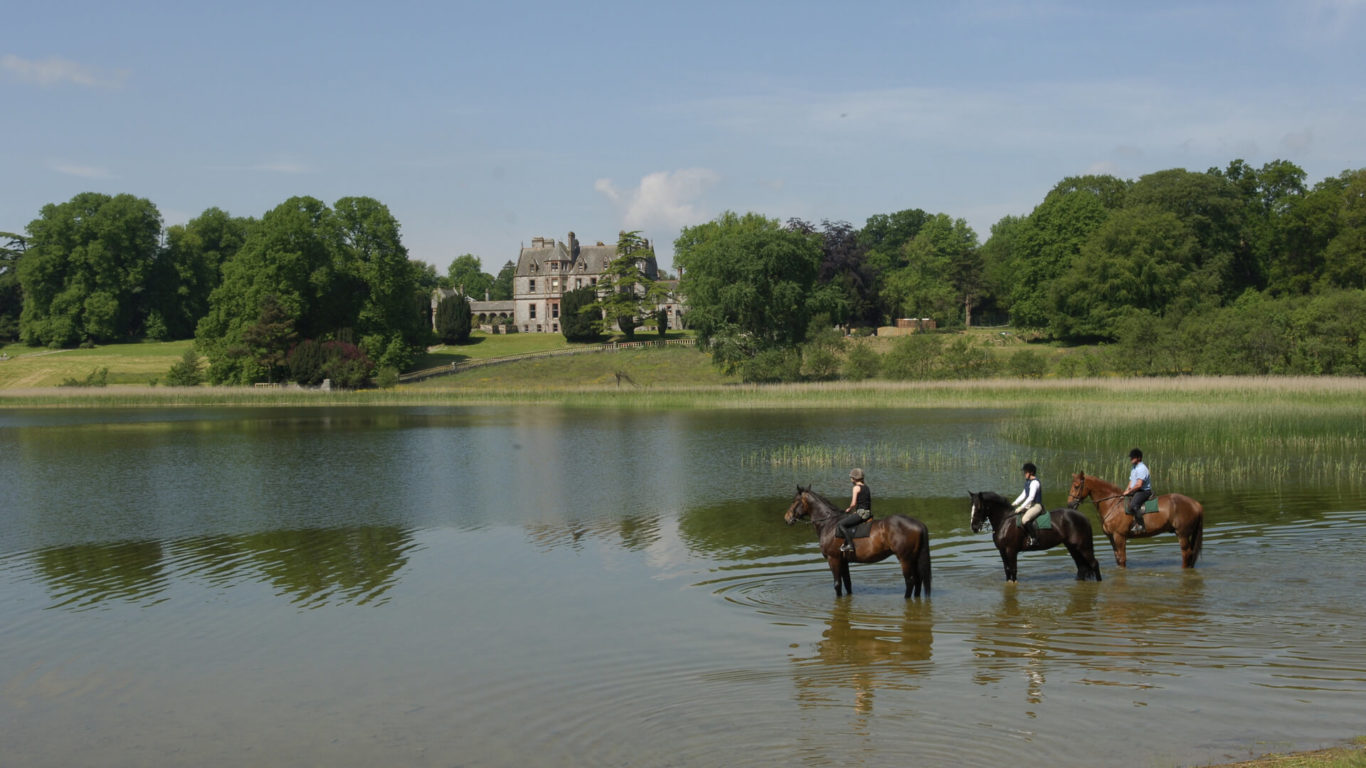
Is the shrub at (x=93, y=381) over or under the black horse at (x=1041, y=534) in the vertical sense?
over

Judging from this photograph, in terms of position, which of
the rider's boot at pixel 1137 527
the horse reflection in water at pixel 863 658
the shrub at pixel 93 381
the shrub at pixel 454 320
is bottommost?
the horse reflection in water at pixel 863 658

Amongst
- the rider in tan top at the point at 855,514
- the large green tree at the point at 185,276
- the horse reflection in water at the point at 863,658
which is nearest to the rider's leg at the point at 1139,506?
the horse reflection in water at the point at 863,658

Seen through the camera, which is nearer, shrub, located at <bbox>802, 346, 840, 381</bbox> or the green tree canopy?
shrub, located at <bbox>802, 346, 840, 381</bbox>

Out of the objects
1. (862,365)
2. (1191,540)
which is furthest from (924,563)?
(862,365)

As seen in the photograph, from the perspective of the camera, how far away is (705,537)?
19.6 metres

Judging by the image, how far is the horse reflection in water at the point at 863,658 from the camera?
10.1m

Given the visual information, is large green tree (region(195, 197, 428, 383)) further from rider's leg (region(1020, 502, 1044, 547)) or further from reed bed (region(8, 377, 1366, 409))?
rider's leg (region(1020, 502, 1044, 547))

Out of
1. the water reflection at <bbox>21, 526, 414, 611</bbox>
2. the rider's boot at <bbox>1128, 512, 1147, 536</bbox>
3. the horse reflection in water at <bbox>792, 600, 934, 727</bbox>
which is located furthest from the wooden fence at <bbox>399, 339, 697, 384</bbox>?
the horse reflection in water at <bbox>792, 600, 934, 727</bbox>

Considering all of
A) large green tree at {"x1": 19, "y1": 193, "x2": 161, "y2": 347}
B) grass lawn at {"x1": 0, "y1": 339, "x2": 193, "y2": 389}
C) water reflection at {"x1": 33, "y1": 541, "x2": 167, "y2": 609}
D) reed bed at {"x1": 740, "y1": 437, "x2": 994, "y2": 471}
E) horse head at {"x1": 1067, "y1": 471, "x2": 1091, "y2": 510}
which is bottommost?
reed bed at {"x1": 740, "y1": 437, "x2": 994, "y2": 471}

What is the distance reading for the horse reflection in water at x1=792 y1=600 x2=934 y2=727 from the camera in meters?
10.1

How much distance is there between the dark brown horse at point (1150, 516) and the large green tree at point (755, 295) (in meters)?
57.9

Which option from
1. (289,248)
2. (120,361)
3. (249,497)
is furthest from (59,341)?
(249,497)

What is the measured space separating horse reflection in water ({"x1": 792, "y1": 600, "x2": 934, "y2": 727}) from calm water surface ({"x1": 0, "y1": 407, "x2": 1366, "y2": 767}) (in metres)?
0.05

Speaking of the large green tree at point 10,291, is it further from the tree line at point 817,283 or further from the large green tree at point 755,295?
A: the large green tree at point 755,295
